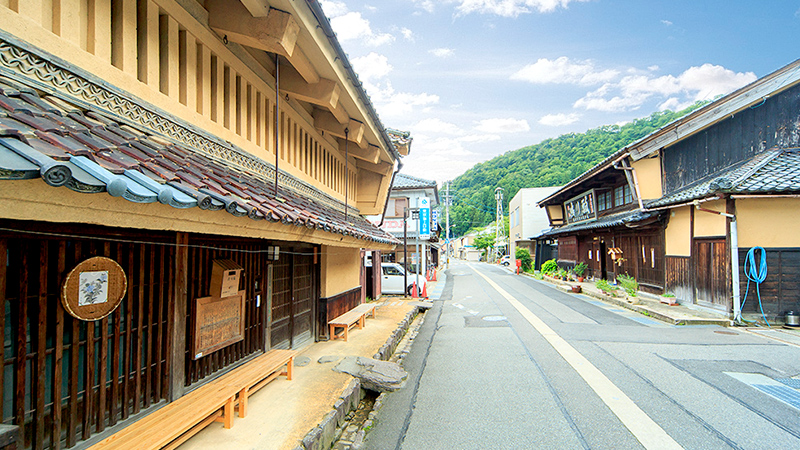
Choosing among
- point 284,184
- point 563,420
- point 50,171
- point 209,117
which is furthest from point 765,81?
point 50,171

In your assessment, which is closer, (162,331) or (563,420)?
(162,331)

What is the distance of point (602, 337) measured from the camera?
912 cm

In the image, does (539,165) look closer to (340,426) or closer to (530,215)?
(530,215)

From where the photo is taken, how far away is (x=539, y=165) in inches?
2474

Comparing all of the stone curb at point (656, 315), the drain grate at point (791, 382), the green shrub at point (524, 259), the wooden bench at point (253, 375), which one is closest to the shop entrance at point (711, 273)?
the stone curb at point (656, 315)

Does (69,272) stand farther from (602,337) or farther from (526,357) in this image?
(602,337)

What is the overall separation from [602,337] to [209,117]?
10.1m

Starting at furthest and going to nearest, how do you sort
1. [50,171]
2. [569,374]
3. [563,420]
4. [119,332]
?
[569,374]
[563,420]
[119,332]
[50,171]

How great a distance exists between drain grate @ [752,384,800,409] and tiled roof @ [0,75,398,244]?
25.0 ft

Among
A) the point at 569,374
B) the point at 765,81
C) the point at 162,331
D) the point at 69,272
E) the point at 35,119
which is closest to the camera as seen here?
the point at 35,119

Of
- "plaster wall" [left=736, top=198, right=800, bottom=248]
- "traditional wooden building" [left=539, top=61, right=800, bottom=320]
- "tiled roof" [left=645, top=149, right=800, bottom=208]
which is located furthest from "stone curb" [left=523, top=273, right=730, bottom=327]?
"tiled roof" [left=645, top=149, right=800, bottom=208]

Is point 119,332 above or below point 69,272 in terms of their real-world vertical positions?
below

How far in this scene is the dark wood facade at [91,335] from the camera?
108 inches

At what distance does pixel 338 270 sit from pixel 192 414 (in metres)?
6.13
